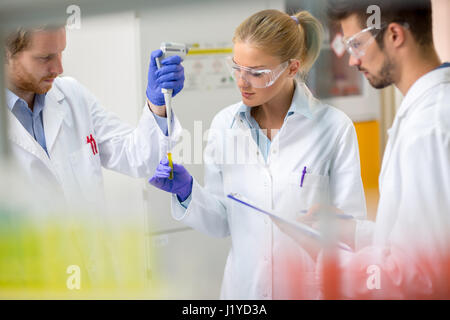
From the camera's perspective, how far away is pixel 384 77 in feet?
4.55

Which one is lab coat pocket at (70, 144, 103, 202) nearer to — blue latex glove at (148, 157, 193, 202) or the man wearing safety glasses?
blue latex glove at (148, 157, 193, 202)

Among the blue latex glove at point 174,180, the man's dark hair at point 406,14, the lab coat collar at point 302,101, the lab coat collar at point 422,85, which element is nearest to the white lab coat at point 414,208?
the lab coat collar at point 422,85

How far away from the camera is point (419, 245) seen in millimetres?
1367

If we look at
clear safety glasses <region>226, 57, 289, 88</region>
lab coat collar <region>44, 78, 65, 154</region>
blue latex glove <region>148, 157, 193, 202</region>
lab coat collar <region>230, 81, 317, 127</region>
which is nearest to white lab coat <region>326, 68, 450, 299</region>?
lab coat collar <region>230, 81, 317, 127</region>

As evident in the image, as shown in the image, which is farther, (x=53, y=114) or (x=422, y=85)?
(x=53, y=114)

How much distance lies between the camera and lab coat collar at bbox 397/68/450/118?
137 cm

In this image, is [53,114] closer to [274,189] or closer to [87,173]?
[87,173]

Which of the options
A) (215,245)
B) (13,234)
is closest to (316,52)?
(215,245)

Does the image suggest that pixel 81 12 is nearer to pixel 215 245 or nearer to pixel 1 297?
pixel 215 245

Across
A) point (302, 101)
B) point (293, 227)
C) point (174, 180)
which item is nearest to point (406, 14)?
point (302, 101)

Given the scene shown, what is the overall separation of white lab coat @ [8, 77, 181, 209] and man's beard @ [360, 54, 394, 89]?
22.3 inches

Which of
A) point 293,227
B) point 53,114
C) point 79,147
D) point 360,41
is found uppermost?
point 360,41

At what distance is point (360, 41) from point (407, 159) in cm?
34

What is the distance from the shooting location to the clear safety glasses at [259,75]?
4.61ft
